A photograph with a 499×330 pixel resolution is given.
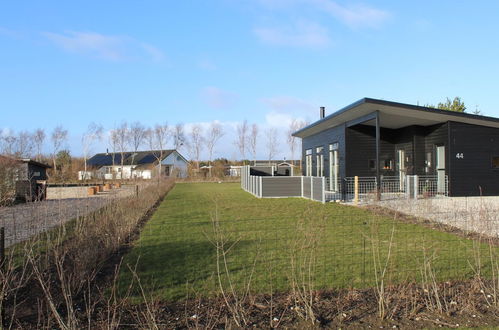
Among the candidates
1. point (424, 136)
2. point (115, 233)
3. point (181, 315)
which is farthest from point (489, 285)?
point (424, 136)

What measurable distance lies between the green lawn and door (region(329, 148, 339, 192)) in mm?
10470

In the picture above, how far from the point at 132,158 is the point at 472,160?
175 feet

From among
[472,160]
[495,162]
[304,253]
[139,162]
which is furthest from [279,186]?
[139,162]

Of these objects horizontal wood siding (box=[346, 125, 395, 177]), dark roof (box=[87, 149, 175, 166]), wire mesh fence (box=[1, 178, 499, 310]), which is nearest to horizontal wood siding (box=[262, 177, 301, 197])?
horizontal wood siding (box=[346, 125, 395, 177])

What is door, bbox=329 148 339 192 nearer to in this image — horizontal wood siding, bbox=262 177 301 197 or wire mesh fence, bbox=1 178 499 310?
horizontal wood siding, bbox=262 177 301 197

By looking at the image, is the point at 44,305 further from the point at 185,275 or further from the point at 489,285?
the point at 489,285

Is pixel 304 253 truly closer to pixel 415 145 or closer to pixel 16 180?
pixel 415 145

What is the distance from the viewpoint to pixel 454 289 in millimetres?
4555

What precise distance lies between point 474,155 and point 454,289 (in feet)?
44.4

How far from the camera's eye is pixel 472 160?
1631 centimetres

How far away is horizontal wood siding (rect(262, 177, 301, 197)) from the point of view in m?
19.1

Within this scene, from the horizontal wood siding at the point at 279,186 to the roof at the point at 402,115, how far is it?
3273 millimetres

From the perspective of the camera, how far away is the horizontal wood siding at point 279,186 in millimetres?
19094

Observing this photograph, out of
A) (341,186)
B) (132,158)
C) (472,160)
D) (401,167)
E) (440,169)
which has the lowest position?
(341,186)
